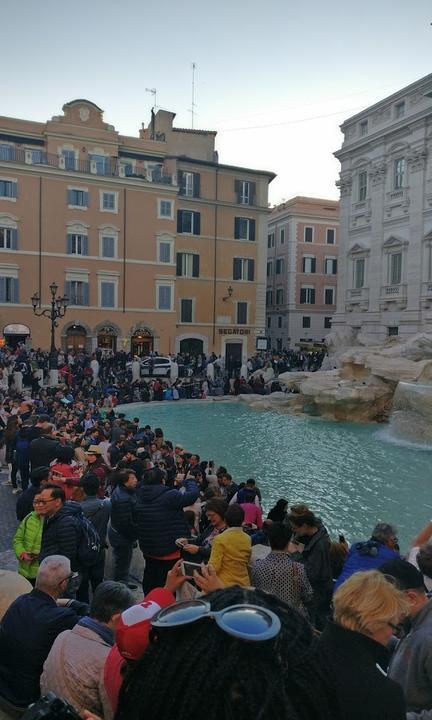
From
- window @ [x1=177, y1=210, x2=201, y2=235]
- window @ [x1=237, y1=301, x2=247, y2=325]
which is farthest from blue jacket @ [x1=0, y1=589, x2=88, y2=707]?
window @ [x1=237, y1=301, x2=247, y2=325]

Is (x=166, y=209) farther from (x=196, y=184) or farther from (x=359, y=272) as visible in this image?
(x=359, y=272)

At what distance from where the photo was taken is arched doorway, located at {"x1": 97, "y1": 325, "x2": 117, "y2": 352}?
37188mm

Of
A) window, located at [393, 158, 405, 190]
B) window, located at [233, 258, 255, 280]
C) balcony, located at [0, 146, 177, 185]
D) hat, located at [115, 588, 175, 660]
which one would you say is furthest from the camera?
window, located at [233, 258, 255, 280]

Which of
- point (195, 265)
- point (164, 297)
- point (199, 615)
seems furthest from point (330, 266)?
point (199, 615)

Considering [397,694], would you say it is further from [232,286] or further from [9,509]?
[232,286]

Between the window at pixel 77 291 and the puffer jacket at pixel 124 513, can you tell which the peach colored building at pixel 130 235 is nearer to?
the window at pixel 77 291

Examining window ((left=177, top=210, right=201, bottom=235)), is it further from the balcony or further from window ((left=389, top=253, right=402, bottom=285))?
window ((left=389, top=253, right=402, bottom=285))

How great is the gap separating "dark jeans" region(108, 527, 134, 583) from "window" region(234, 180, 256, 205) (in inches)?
1515

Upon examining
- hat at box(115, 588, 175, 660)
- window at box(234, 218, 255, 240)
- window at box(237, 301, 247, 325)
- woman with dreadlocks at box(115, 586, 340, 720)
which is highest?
window at box(234, 218, 255, 240)

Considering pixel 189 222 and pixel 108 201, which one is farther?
pixel 189 222

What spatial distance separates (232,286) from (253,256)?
2.96 m

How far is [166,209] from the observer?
3872 cm

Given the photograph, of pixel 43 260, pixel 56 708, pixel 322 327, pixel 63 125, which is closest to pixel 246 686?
pixel 56 708

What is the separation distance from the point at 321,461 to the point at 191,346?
87.4ft
